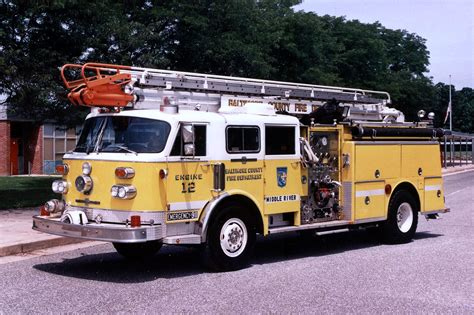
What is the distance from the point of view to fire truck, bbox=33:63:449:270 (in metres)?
9.40

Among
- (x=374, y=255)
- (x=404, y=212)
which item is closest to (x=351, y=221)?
(x=374, y=255)

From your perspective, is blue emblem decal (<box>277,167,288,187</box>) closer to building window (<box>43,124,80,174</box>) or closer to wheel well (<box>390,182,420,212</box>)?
wheel well (<box>390,182,420,212</box>)

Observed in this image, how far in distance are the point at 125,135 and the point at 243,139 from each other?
69.9 inches

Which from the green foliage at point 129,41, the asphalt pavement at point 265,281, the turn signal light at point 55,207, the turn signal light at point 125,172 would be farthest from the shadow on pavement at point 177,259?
the green foliage at point 129,41

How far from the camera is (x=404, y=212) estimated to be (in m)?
13.4

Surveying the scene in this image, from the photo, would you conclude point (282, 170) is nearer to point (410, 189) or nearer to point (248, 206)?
point (248, 206)

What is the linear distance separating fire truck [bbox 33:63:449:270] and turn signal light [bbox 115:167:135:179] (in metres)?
0.02

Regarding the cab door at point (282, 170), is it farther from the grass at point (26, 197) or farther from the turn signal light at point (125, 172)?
the grass at point (26, 197)

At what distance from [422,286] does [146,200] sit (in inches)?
148

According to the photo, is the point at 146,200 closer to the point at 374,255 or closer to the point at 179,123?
the point at 179,123

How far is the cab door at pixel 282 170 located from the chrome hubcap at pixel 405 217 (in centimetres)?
295

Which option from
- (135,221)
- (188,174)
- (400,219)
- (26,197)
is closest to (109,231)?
(135,221)

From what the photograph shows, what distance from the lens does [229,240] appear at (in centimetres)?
996

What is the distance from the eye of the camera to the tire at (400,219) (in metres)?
12.9
